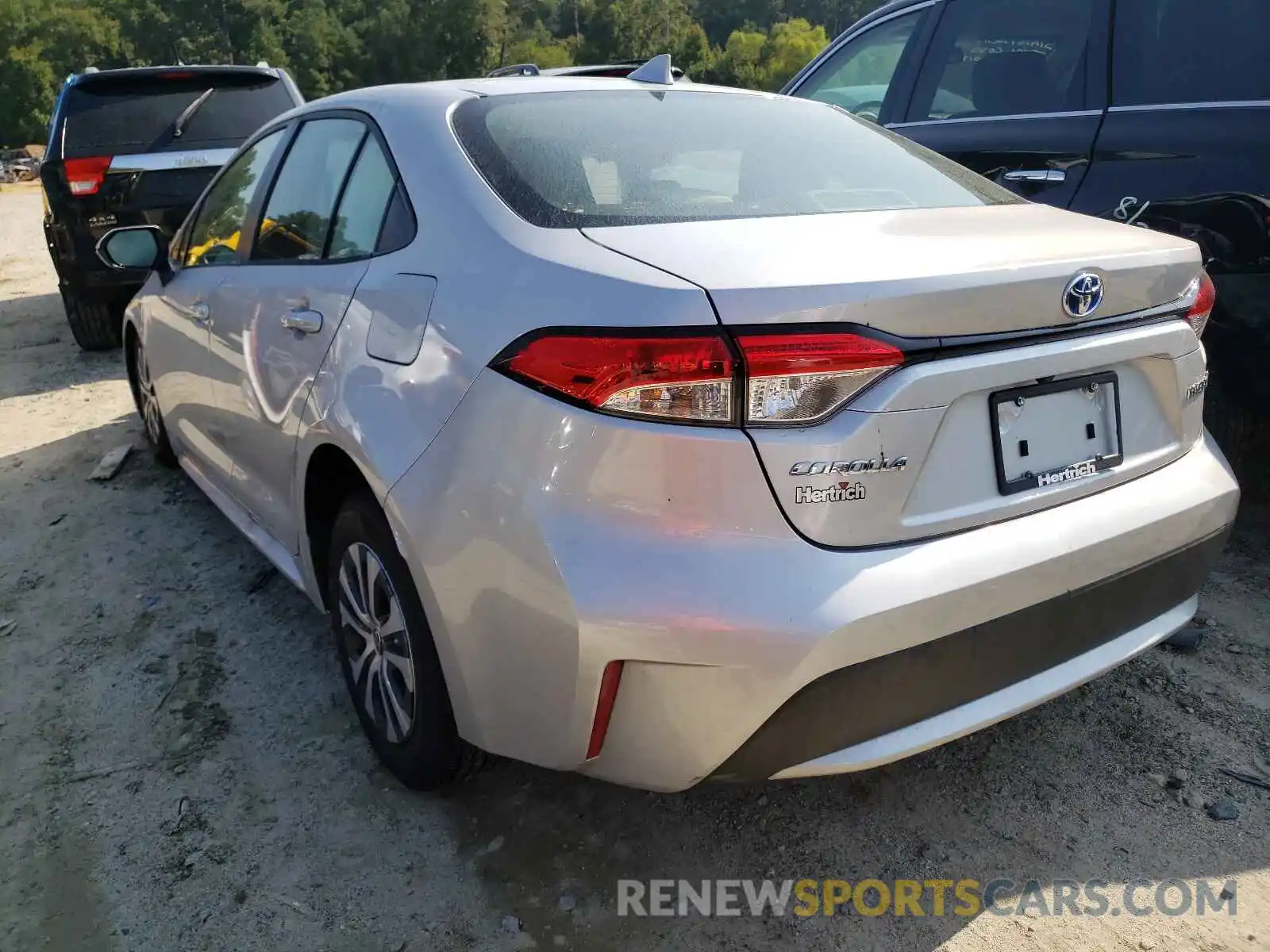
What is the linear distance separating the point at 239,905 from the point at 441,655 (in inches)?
27.8

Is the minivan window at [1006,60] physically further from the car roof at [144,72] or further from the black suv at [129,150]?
the car roof at [144,72]

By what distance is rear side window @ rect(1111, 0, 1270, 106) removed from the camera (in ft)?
9.77

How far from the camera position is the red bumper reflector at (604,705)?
1688 mm

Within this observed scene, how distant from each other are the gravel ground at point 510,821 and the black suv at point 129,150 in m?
3.97

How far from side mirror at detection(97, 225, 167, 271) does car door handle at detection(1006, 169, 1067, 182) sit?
10.4 ft

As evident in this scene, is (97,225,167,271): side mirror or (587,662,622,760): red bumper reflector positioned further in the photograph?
(97,225,167,271): side mirror

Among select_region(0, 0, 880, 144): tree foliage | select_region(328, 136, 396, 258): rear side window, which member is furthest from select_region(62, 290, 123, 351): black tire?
select_region(0, 0, 880, 144): tree foliage

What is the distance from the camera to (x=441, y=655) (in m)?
2.01

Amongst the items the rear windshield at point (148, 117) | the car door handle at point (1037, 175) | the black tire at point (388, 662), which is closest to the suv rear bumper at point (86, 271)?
the rear windshield at point (148, 117)

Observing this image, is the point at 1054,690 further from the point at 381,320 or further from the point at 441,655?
the point at 381,320

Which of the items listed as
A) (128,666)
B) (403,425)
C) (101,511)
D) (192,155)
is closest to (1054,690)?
(403,425)

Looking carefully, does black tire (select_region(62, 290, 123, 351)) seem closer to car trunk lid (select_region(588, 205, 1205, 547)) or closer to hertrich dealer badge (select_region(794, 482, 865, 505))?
car trunk lid (select_region(588, 205, 1205, 547))

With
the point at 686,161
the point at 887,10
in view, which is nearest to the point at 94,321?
the point at 887,10

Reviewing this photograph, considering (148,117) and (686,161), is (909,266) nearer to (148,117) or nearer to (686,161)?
(686,161)
